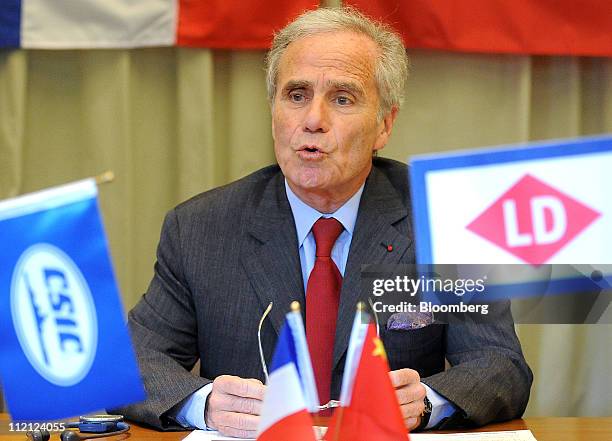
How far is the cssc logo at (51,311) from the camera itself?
1547 mm

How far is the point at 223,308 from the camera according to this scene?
98.7 inches

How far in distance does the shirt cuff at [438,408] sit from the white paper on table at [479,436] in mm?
84

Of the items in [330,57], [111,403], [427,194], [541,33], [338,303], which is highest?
[541,33]

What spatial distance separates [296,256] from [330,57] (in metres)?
0.53

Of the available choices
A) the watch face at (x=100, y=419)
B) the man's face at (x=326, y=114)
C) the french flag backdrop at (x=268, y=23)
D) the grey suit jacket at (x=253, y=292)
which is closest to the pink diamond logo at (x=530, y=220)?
the grey suit jacket at (x=253, y=292)

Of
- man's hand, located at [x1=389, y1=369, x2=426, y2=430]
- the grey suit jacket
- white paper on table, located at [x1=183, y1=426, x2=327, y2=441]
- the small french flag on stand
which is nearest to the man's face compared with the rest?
the grey suit jacket

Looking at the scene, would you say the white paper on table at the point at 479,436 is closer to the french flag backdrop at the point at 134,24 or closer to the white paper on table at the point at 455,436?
the white paper on table at the point at 455,436

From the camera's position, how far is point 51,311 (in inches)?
60.8

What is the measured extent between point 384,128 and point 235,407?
3.21 ft

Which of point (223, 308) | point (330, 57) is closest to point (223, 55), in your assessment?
point (330, 57)

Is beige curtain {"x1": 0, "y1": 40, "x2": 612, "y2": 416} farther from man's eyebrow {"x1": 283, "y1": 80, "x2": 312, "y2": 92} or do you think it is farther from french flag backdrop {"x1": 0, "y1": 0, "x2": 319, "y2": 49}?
man's eyebrow {"x1": 283, "y1": 80, "x2": 312, "y2": 92}

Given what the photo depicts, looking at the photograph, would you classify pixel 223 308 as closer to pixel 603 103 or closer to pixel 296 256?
pixel 296 256

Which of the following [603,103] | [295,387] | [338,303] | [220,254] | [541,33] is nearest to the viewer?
[295,387]

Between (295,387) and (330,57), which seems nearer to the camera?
(295,387)
